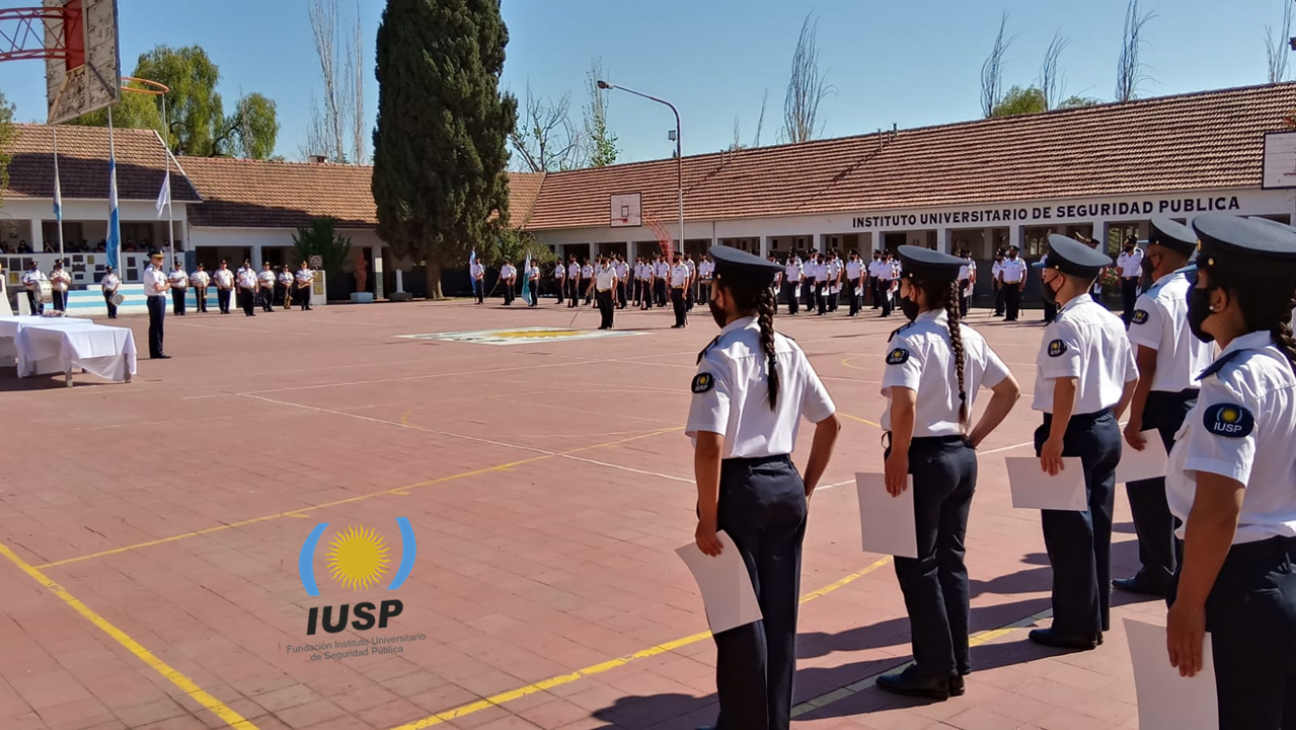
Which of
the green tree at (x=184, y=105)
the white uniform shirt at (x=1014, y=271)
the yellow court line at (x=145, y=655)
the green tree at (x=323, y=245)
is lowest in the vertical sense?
the yellow court line at (x=145, y=655)

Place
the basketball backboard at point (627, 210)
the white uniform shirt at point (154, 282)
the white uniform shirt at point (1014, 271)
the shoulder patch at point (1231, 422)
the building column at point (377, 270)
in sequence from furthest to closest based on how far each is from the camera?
1. the building column at point (377, 270)
2. the basketball backboard at point (627, 210)
3. the white uniform shirt at point (1014, 271)
4. the white uniform shirt at point (154, 282)
5. the shoulder patch at point (1231, 422)

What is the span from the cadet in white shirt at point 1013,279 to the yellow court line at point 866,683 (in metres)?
23.2

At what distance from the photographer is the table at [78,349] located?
15820 mm

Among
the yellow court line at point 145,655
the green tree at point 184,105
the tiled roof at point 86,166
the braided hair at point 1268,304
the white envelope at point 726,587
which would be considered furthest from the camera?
the green tree at point 184,105

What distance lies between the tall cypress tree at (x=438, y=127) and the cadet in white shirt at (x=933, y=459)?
4162 cm

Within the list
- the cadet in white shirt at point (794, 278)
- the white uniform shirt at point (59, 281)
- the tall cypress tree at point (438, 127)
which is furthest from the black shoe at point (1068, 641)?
the tall cypress tree at point (438, 127)

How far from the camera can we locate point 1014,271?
89.4 feet

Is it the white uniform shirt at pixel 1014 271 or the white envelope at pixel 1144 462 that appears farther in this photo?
the white uniform shirt at pixel 1014 271

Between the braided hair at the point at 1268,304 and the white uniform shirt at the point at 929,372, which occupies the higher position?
the braided hair at the point at 1268,304

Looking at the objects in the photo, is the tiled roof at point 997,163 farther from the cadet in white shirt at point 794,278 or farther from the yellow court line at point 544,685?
the yellow court line at point 544,685

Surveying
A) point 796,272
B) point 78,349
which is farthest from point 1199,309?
point 796,272

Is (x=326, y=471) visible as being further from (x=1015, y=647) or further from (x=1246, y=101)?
(x=1246, y=101)

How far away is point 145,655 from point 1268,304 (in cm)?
506

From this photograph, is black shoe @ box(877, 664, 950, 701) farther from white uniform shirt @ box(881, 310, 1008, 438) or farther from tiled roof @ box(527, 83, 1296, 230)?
tiled roof @ box(527, 83, 1296, 230)
